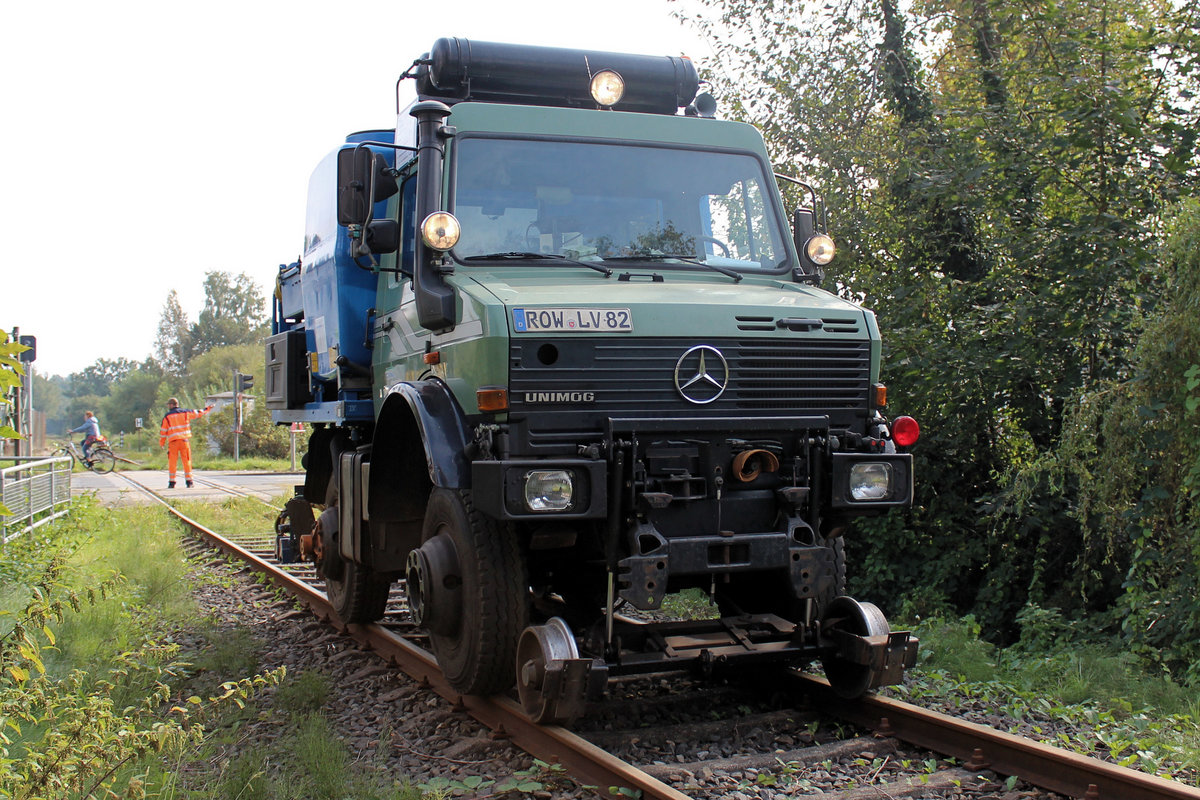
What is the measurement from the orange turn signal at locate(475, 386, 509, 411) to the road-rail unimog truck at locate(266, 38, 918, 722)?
10 mm

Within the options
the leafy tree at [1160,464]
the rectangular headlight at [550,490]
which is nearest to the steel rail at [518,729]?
the rectangular headlight at [550,490]

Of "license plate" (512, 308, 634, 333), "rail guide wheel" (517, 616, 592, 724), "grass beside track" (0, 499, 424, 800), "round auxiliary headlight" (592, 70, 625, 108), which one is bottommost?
"grass beside track" (0, 499, 424, 800)

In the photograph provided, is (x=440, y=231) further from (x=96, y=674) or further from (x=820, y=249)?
(x=96, y=674)

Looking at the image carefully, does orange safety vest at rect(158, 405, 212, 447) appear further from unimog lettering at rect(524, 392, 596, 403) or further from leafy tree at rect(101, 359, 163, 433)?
leafy tree at rect(101, 359, 163, 433)

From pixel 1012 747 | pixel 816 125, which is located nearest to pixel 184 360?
pixel 816 125

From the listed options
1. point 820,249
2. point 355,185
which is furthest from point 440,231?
point 820,249

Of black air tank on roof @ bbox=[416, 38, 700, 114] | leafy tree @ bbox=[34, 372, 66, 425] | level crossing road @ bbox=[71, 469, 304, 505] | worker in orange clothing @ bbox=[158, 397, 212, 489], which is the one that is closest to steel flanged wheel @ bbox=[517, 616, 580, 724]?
black air tank on roof @ bbox=[416, 38, 700, 114]

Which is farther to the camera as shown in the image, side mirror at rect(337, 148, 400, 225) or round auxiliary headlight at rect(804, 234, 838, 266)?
round auxiliary headlight at rect(804, 234, 838, 266)

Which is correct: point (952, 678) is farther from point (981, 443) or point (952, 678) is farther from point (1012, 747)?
point (981, 443)

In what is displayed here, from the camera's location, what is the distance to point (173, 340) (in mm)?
97188

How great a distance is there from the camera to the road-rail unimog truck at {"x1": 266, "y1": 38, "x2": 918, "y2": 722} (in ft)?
15.1

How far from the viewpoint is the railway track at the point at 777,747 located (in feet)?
13.3

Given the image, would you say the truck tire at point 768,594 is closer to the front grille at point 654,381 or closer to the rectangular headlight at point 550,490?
the front grille at point 654,381

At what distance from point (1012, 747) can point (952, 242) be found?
21.4 ft
